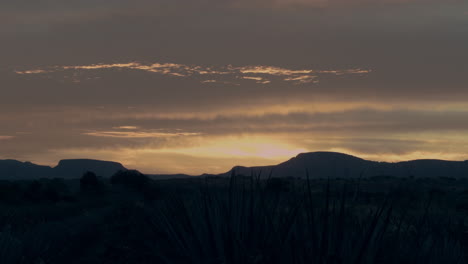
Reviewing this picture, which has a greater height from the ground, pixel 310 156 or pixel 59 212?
pixel 310 156

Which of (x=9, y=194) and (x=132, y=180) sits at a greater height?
(x=132, y=180)

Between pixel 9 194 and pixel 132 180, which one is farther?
pixel 132 180

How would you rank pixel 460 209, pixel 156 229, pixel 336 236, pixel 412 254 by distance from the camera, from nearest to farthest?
pixel 336 236 → pixel 412 254 → pixel 156 229 → pixel 460 209

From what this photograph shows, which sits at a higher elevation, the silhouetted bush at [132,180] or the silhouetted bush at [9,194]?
the silhouetted bush at [132,180]

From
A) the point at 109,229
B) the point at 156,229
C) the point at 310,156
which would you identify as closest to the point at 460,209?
the point at 109,229

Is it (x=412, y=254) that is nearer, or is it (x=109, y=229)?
(x=412, y=254)

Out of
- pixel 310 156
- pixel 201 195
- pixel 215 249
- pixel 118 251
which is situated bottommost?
pixel 118 251

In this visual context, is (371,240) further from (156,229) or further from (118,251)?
(118,251)

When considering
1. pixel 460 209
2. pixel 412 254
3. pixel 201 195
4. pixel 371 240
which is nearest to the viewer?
pixel 371 240

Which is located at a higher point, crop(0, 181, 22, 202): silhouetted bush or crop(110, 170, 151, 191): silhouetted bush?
crop(110, 170, 151, 191): silhouetted bush

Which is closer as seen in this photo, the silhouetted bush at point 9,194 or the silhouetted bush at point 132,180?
the silhouetted bush at point 9,194

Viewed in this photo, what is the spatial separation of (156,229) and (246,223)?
1.81m

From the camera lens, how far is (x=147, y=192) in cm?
5372

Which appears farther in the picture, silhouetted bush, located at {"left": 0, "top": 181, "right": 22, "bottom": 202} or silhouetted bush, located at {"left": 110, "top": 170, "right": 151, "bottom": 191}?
silhouetted bush, located at {"left": 110, "top": 170, "right": 151, "bottom": 191}
